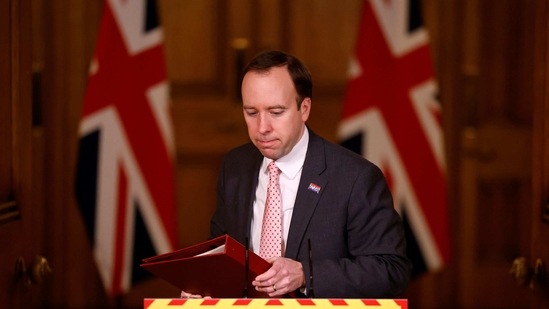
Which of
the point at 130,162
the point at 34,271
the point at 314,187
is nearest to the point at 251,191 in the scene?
the point at 314,187

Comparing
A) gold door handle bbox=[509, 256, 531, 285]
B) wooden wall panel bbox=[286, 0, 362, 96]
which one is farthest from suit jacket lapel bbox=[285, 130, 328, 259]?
wooden wall panel bbox=[286, 0, 362, 96]

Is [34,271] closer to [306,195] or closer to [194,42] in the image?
[306,195]

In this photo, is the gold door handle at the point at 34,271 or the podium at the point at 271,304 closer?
the podium at the point at 271,304

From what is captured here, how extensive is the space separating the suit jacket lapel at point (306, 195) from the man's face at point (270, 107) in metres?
0.11

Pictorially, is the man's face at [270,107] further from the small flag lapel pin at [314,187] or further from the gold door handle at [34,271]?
the gold door handle at [34,271]

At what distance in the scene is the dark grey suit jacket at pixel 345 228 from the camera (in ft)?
7.50

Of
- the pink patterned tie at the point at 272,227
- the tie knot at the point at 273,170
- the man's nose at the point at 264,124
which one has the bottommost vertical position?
the pink patterned tie at the point at 272,227

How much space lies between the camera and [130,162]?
4371 mm

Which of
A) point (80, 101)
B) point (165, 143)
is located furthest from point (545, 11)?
point (80, 101)

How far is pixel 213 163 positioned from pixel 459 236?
1231 millimetres

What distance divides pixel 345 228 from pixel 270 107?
36cm

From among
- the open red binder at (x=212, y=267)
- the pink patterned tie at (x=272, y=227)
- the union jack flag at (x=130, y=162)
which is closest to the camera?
the open red binder at (x=212, y=267)

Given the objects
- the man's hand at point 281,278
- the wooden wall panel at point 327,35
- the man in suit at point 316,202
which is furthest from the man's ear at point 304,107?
the wooden wall panel at point 327,35

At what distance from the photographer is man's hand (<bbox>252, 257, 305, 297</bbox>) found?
207cm
